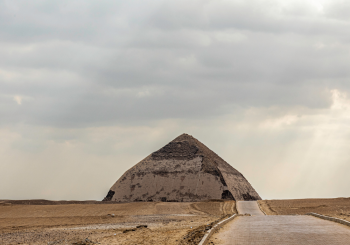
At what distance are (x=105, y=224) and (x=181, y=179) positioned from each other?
A: 45.1 metres

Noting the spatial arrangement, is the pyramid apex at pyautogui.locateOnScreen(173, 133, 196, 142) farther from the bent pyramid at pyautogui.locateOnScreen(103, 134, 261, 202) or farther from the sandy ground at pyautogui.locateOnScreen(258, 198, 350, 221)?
the sandy ground at pyautogui.locateOnScreen(258, 198, 350, 221)

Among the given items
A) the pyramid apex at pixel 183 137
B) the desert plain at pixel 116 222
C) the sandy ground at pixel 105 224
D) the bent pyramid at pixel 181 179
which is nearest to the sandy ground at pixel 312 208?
the desert plain at pixel 116 222

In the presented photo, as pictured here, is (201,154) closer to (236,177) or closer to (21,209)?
(236,177)

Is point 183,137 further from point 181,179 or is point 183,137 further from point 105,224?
point 105,224

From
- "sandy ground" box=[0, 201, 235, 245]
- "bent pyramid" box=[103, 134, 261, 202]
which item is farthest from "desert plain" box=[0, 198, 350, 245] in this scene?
"bent pyramid" box=[103, 134, 261, 202]

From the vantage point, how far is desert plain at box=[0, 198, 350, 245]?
17.9 meters

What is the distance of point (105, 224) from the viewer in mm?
27797

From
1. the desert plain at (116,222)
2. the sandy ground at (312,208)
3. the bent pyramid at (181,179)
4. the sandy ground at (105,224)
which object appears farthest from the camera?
the bent pyramid at (181,179)

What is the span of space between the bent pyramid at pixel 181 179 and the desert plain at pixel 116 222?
53.4 feet

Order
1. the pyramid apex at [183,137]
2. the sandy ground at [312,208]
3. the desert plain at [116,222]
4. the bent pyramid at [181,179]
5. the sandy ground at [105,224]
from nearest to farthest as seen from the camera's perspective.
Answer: the sandy ground at [105,224], the desert plain at [116,222], the sandy ground at [312,208], the bent pyramid at [181,179], the pyramid apex at [183,137]

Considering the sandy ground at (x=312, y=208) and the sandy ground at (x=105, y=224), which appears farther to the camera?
the sandy ground at (x=312, y=208)

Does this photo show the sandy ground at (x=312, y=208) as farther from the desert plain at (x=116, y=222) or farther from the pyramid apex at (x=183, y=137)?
the pyramid apex at (x=183, y=137)

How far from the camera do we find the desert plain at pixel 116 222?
1792cm

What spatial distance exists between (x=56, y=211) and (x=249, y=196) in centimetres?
4384
